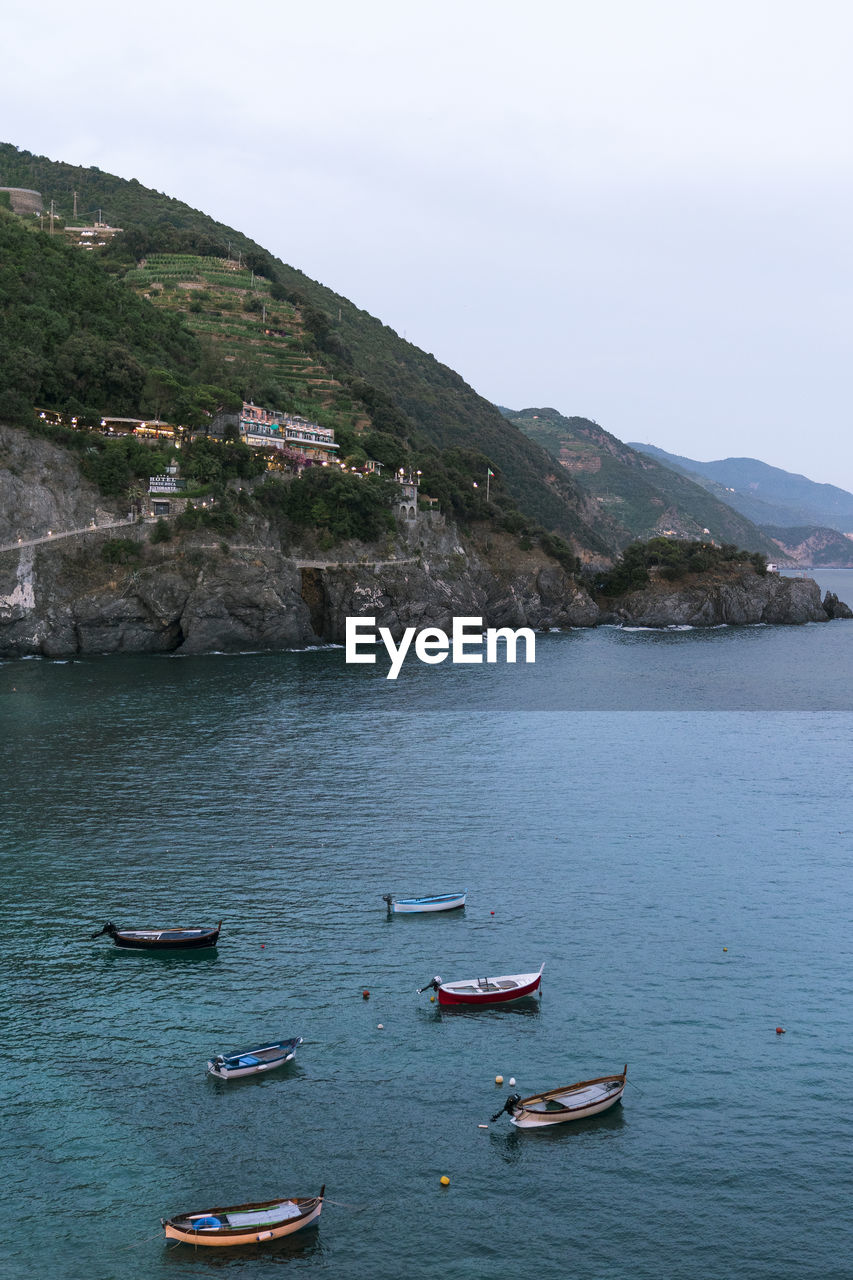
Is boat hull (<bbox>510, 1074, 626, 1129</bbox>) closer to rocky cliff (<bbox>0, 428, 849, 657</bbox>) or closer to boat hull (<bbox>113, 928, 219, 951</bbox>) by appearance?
boat hull (<bbox>113, 928, 219, 951</bbox>)

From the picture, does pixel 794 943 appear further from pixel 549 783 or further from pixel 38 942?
pixel 38 942

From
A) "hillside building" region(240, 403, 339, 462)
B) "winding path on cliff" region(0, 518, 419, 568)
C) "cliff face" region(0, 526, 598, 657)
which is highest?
"hillside building" region(240, 403, 339, 462)

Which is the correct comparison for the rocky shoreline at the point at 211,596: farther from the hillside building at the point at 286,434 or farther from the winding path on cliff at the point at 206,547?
the hillside building at the point at 286,434

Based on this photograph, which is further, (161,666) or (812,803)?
(161,666)

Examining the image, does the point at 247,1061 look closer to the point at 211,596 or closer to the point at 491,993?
the point at 491,993

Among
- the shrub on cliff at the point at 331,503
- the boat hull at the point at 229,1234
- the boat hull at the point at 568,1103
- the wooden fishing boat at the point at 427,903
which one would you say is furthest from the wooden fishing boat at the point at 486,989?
the shrub on cliff at the point at 331,503

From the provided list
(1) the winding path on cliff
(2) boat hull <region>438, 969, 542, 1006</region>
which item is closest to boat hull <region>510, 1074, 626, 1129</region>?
(2) boat hull <region>438, 969, 542, 1006</region>


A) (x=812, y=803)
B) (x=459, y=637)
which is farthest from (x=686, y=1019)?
(x=459, y=637)
